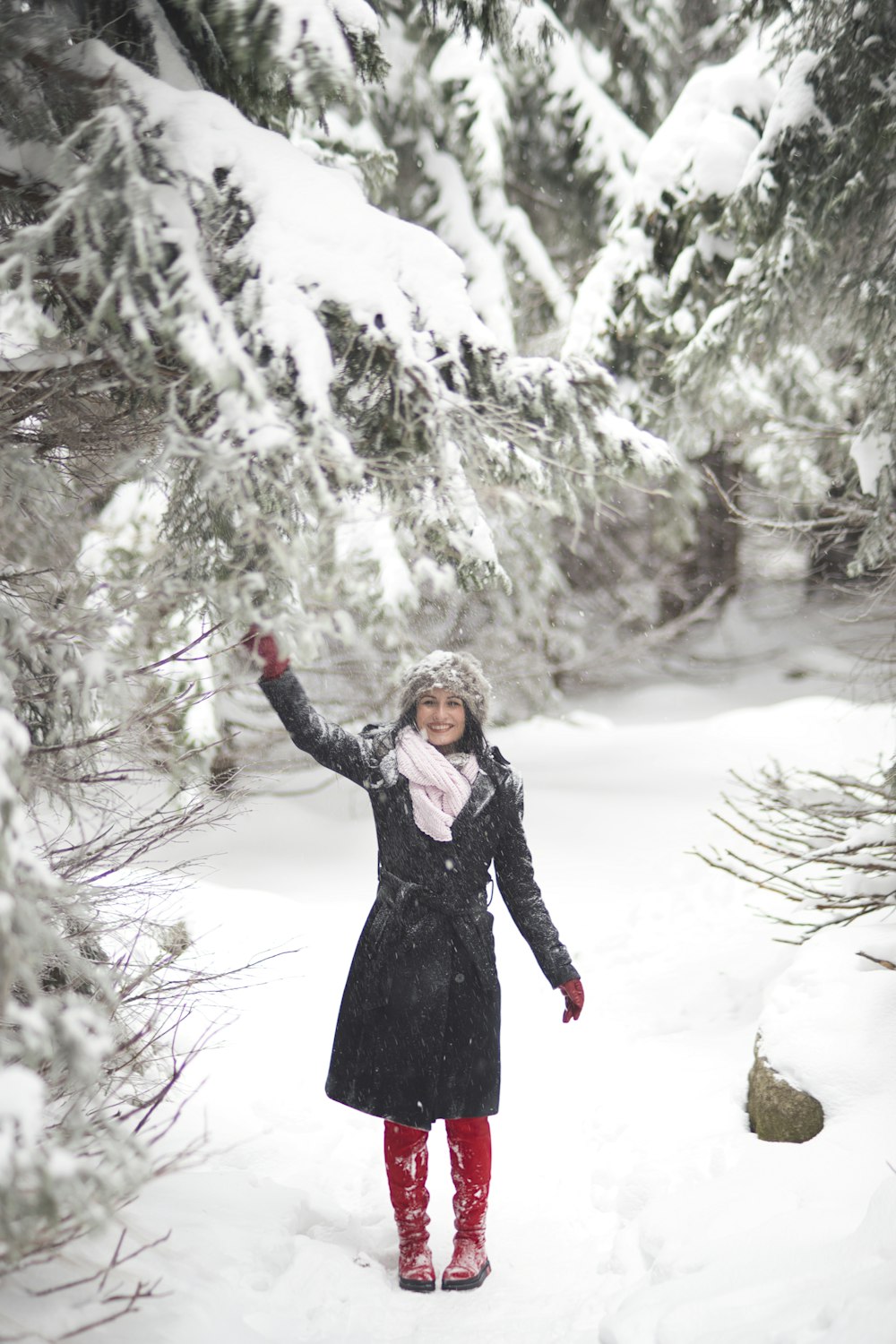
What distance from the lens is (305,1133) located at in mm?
4145

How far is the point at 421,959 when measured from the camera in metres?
3.06

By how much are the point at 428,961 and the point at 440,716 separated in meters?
0.79

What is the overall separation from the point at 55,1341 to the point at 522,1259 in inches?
70.1

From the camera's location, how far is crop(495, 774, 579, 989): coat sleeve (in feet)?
10.4

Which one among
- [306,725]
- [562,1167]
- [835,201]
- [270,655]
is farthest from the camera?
[835,201]

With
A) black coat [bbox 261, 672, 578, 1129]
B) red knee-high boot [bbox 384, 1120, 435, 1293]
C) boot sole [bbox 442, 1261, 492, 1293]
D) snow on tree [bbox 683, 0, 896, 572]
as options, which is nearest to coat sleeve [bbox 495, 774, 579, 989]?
black coat [bbox 261, 672, 578, 1129]

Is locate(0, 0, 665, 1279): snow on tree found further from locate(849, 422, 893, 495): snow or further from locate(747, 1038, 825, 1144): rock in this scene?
locate(747, 1038, 825, 1144): rock

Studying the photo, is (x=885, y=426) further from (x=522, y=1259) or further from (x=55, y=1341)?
(x=55, y=1341)

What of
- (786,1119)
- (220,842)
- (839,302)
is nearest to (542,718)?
(220,842)

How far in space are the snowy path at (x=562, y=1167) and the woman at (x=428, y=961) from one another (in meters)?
0.34

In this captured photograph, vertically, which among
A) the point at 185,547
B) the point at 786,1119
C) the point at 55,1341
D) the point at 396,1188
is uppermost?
the point at 185,547

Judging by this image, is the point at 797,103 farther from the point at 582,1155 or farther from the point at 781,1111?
the point at 582,1155

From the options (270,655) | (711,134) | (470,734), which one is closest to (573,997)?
(470,734)

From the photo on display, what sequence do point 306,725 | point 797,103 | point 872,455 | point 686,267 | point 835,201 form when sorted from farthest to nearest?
point 686,267, point 872,455, point 797,103, point 835,201, point 306,725
